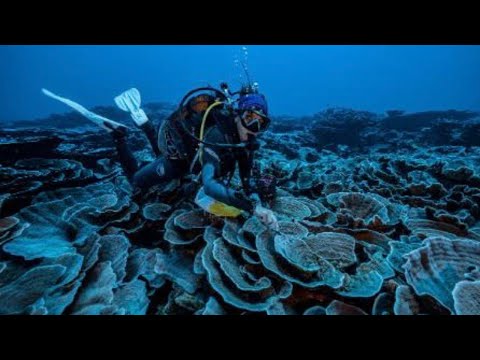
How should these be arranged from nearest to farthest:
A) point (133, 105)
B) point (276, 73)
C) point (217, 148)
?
point (217, 148) < point (133, 105) < point (276, 73)

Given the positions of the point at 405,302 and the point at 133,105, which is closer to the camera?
the point at 405,302

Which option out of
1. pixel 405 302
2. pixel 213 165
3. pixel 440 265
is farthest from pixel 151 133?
pixel 440 265

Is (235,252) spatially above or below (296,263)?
below

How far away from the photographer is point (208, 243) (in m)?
2.96

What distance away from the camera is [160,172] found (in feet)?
14.9

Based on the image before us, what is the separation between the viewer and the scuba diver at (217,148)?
128 inches

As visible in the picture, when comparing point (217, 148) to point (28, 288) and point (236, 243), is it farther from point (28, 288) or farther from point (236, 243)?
point (28, 288)

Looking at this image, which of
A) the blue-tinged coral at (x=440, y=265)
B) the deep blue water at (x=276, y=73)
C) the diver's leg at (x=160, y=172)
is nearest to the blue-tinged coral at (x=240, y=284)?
the blue-tinged coral at (x=440, y=265)

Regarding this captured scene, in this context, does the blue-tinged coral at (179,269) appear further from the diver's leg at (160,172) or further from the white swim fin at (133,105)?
the white swim fin at (133,105)

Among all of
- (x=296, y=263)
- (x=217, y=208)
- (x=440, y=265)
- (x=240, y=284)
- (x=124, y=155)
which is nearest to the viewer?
(x=240, y=284)

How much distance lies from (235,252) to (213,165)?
3.79 ft

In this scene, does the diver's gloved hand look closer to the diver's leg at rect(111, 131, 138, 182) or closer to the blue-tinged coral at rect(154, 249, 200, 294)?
the blue-tinged coral at rect(154, 249, 200, 294)

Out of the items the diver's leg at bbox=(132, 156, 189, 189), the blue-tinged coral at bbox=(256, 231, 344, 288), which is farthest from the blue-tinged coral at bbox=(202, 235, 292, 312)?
the diver's leg at bbox=(132, 156, 189, 189)
